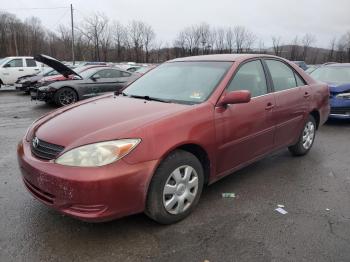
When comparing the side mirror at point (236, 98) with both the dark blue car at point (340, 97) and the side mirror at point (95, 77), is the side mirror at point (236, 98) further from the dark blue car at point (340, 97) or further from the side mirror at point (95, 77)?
the side mirror at point (95, 77)

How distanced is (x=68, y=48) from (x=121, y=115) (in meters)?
70.1

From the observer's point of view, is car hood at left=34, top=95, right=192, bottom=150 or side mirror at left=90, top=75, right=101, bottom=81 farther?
side mirror at left=90, top=75, right=101, bottom=81

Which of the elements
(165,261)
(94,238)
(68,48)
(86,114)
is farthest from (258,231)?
(68,48)

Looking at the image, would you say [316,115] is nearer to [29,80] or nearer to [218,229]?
[218,229]

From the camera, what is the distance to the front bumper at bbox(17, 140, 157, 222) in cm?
267

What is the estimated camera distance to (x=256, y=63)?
14.5 ft

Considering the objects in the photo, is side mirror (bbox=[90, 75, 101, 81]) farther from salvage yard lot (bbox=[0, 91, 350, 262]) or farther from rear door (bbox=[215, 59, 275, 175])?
rear door (bbox=[215, 59, 275, 175])

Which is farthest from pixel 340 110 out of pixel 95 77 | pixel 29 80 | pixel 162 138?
pixel 29 80

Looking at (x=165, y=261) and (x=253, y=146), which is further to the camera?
(x=253, y=146)

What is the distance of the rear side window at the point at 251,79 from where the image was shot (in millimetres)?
3947

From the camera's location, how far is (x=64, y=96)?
36.7 ft

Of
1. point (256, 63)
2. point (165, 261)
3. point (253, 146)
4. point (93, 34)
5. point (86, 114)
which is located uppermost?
point (93, 34)

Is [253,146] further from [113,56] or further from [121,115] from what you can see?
[113,56]

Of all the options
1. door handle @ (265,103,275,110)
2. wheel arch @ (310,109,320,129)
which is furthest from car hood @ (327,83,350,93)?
door handle @ (265,103,275,110)
